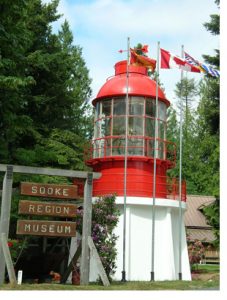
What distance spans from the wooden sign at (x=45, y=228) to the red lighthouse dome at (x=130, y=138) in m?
4.72

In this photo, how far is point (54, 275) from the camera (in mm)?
18375

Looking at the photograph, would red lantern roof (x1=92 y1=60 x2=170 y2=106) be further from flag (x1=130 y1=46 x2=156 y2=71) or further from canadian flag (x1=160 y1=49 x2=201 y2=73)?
canadian flag (x1=160 y1=49 x2=201 y2=73)

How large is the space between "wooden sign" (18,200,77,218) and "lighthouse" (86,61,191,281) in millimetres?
3872

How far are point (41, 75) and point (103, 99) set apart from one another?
916 centimetres

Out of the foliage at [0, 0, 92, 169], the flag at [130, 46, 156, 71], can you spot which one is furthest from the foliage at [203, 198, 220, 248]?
the flag at [130, 46, 156, 71]

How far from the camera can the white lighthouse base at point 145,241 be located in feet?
58.1

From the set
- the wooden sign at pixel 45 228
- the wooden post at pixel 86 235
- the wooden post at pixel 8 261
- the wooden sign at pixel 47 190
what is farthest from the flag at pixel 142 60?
the wooden post at pixel 8 261

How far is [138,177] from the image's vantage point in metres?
18.2

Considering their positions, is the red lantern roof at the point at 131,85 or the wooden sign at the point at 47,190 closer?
the wooden sign at the point at 47,190

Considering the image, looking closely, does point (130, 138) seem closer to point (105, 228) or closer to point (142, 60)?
point (142, 60)

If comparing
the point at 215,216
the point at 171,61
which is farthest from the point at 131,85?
the point at 215,216

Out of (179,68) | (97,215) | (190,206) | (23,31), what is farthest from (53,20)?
(190,206)

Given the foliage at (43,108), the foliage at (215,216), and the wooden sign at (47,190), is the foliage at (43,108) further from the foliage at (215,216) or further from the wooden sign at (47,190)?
the wooden sign at (47,190)

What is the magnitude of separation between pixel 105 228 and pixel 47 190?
121 inches
